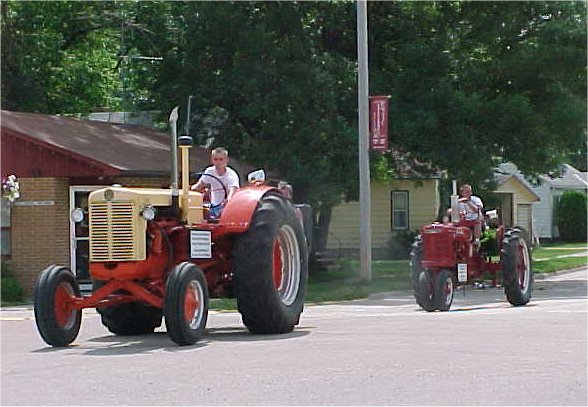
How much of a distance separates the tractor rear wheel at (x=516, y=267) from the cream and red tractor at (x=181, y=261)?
18.9ft

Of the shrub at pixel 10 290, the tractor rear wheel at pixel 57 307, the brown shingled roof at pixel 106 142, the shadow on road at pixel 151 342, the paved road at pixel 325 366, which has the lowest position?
the shrub at pixel 10 290

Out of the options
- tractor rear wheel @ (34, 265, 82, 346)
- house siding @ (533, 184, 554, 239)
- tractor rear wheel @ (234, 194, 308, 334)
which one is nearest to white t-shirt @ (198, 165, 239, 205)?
tractor rear wheel @ (234, 194, 308, 334)

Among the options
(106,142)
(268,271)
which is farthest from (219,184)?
(106,142)

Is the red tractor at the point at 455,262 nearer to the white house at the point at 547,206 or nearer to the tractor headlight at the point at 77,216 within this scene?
the tractor headlight at the point at 77,216

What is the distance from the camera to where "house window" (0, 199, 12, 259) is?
26469 millimetres

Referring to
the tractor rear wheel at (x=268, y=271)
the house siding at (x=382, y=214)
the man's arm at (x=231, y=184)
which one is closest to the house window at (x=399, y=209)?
the house siding at (x=382, y=214)

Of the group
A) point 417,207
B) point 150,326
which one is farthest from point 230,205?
point 417,207

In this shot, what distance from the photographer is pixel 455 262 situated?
19641 millimetres

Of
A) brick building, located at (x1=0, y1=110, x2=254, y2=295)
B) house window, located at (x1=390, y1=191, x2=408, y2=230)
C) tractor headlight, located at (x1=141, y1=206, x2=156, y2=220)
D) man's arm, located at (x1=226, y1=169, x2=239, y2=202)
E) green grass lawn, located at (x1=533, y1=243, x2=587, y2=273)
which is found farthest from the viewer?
house window, located at (x1=390, y1=191, x2=408, y2=230)

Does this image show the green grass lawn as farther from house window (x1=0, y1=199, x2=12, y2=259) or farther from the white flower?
the white flower

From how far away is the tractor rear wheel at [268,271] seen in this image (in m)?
13.8

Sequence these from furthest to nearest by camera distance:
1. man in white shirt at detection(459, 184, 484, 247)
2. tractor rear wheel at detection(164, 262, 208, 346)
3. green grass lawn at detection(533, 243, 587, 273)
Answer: green grass lawn at detection(533, 243, 587, 273), man in white shirt at detection(459, 184, 484, 247), tractor rear wheel at detection(164, 262, 208, 346)

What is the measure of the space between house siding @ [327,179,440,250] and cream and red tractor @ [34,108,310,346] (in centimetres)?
3339

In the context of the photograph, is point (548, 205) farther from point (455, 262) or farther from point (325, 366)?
point (325, 366)
